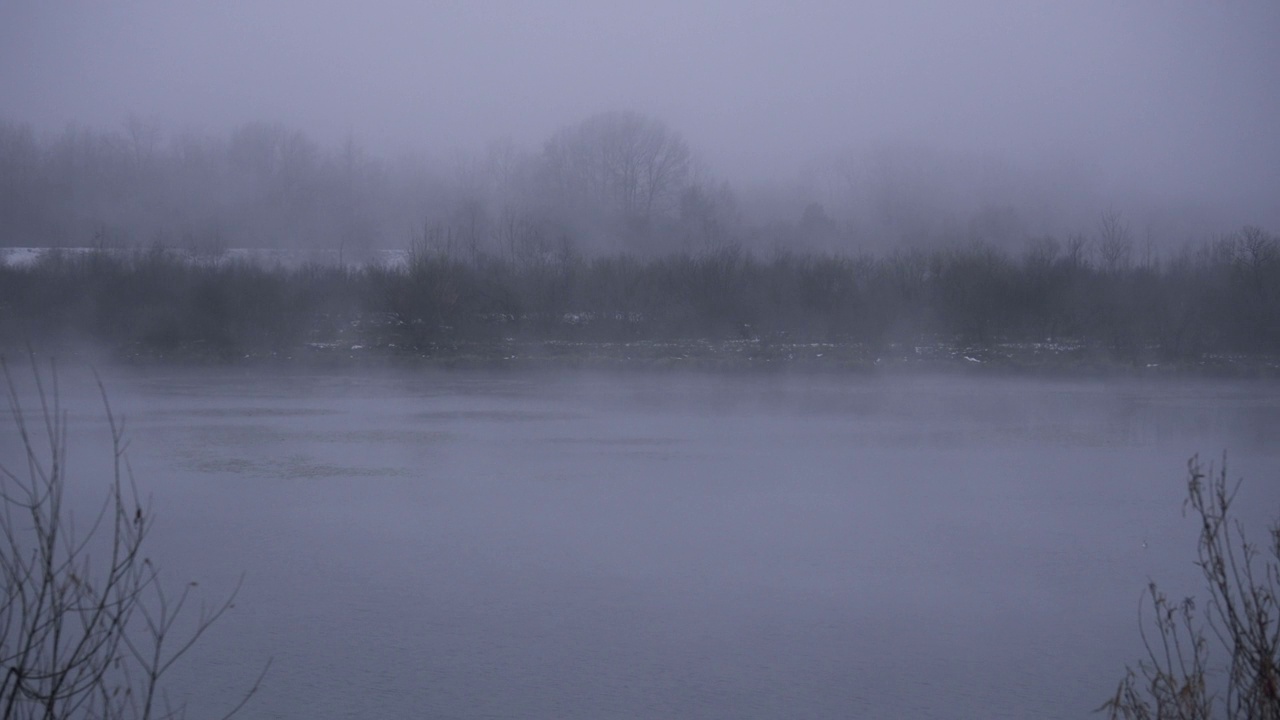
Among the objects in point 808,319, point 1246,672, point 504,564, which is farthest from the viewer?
point 808,319

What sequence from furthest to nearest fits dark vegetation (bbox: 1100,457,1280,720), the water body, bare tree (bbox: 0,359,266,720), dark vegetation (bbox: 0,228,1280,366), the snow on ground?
the snow on ground
dark vegetation (bbox: 0,228,1280,366)
the water body
dark vegetation (bbox: 1100,457,1280,720)
bare tree (bbox: 0,359,266,720)

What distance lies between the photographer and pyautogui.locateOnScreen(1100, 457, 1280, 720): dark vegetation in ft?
8.70

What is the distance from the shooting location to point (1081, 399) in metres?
15.8

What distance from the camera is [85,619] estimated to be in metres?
3.01

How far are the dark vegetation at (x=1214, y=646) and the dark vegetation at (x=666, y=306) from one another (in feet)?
61.8

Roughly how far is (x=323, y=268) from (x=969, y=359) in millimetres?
16428

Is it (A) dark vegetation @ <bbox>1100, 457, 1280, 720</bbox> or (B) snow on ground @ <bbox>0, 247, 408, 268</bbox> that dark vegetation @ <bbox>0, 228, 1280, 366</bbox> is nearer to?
(B) snow on ground @ <bbox>0, 247, 408, 268</bbox>

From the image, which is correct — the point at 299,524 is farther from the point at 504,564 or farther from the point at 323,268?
the point at 323,268

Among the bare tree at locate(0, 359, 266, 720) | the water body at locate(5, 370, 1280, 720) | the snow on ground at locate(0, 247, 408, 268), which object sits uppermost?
the snow on ground at locate(0, 247, 408, 268)

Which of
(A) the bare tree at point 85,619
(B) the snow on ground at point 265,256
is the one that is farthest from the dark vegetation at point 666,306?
(A) the bare tree at point 85,619

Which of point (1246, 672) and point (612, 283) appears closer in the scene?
point (1246, 672)

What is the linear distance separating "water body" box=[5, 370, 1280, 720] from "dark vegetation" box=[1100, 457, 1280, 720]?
0.72ft

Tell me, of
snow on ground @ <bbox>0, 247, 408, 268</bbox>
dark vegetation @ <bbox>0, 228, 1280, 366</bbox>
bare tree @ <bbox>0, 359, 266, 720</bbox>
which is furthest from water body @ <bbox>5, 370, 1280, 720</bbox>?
snow on ground @ <bbox>0, 247, 408, 268</bbox>

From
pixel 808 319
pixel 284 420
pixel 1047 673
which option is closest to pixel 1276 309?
pixel 808 319
